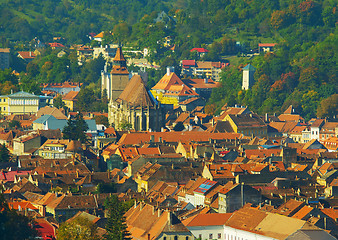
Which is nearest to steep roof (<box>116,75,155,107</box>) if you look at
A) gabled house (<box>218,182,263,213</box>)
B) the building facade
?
the building facade

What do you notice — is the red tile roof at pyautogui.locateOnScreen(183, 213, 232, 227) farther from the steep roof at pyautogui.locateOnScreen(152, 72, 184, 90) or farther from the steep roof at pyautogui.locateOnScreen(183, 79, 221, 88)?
the steep roof at pyautogui.locateOnScreen(183, 79, 221, 88)

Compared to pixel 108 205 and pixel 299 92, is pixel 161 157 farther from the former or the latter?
pixel 299 92

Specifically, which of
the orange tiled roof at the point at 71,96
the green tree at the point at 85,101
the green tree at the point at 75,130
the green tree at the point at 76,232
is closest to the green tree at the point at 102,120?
the green tree at the point at 75,130

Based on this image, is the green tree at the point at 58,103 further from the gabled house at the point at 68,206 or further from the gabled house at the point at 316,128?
the gabled house at the point at 68,206

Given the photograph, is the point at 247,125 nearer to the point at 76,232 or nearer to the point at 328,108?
the point at 328,108

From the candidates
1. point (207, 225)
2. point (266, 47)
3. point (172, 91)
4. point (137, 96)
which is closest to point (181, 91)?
point (172, 91)

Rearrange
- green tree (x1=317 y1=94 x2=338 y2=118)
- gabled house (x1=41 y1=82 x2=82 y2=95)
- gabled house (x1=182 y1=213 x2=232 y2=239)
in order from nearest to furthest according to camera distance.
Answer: gabled house (x1=182 y1=213 x2=232 y2=239) → green tree (x1=317 y1=94 x2=338 y2=118) → gabled house (x1=41 y1=82 x2=82 y2=95)

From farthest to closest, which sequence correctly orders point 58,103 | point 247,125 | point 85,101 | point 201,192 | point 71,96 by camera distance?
1. point 71,96
2. point 58,103
3. point 85,101
4. point 247,125
5. point 201,192
